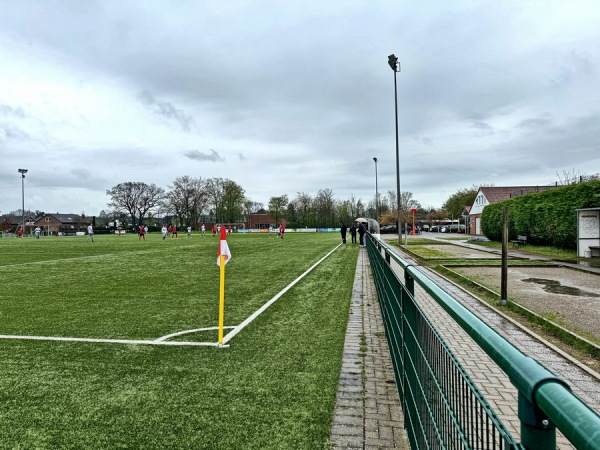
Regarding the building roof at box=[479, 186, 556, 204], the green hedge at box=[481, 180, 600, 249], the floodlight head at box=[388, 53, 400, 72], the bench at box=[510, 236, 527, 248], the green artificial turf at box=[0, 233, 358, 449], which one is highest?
the floodlight head at box=[388, 53, 400, 72]

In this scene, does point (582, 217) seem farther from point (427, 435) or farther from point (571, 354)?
point (427, 435)

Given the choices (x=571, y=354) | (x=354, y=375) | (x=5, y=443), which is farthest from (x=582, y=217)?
(x=5, y=443)

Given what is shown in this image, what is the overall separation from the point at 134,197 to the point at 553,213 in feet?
297

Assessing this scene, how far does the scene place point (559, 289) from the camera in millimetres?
9695

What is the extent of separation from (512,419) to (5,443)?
4062mm

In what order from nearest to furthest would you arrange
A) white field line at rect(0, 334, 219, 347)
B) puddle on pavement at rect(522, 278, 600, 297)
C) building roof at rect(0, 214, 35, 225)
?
white field line at rect(0, 334, 219, 347)
puddle on pavement at rect(522, 278, 600, 297)
building roof at rect(0, 214, 35, 225)

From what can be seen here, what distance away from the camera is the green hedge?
60.9 feet

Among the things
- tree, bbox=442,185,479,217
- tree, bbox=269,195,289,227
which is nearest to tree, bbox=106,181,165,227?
tree, bbox=269,195,289,227

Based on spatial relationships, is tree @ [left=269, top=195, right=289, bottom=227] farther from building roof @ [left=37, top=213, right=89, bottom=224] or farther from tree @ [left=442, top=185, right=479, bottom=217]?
building roof @ [left=37, top=213, right=89, bottom=224]

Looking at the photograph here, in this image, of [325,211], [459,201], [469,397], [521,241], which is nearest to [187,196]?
[325,211]

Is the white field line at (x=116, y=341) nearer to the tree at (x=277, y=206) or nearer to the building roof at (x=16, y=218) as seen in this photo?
the tree at (x=277, y=206)

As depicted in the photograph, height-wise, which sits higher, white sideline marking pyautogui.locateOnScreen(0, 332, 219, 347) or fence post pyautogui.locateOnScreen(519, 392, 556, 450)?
fence post pyautogui.locateOnScreen(519, 392, 556, 450)

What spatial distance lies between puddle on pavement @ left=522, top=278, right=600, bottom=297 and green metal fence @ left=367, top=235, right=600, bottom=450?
25.8 ft

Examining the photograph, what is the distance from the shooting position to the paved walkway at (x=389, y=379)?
3280 mm
